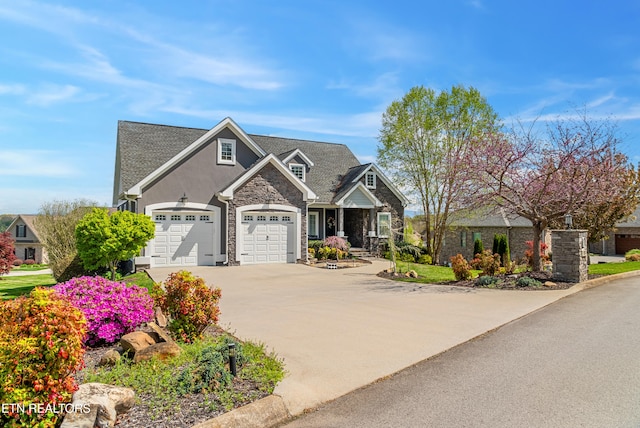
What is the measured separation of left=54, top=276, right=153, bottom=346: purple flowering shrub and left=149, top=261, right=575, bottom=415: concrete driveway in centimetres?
171

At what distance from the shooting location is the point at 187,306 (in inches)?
249

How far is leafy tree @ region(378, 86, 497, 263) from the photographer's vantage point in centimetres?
2453

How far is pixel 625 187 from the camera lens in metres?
16.2

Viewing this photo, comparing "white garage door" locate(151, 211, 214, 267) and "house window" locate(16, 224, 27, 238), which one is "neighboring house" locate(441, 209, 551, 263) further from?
"house window" locate(16, 224, 27, 238)

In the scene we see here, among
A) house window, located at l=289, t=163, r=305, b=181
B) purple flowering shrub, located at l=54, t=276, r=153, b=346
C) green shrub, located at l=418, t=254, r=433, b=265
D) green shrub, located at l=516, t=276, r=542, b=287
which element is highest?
house window, located at l=289, t=163, r=305, b=181

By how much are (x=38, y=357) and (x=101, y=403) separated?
2.33 feet

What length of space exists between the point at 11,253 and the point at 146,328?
25.1m

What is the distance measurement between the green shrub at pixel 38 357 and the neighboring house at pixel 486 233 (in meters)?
26.1

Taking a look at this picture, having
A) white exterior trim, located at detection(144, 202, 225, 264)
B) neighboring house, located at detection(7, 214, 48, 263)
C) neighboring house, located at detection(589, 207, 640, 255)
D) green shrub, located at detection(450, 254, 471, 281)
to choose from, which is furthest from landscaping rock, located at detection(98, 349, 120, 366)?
neighboring house, located at detection(7, 214, 48, 263)

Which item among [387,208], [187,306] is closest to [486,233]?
[387,208]

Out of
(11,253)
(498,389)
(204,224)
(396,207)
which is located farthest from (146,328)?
(11,253)

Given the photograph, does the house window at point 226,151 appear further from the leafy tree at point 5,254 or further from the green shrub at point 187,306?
the leafy tree at point 5,254

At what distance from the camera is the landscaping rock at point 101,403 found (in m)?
3.76

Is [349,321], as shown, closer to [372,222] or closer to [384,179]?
[372,222]
